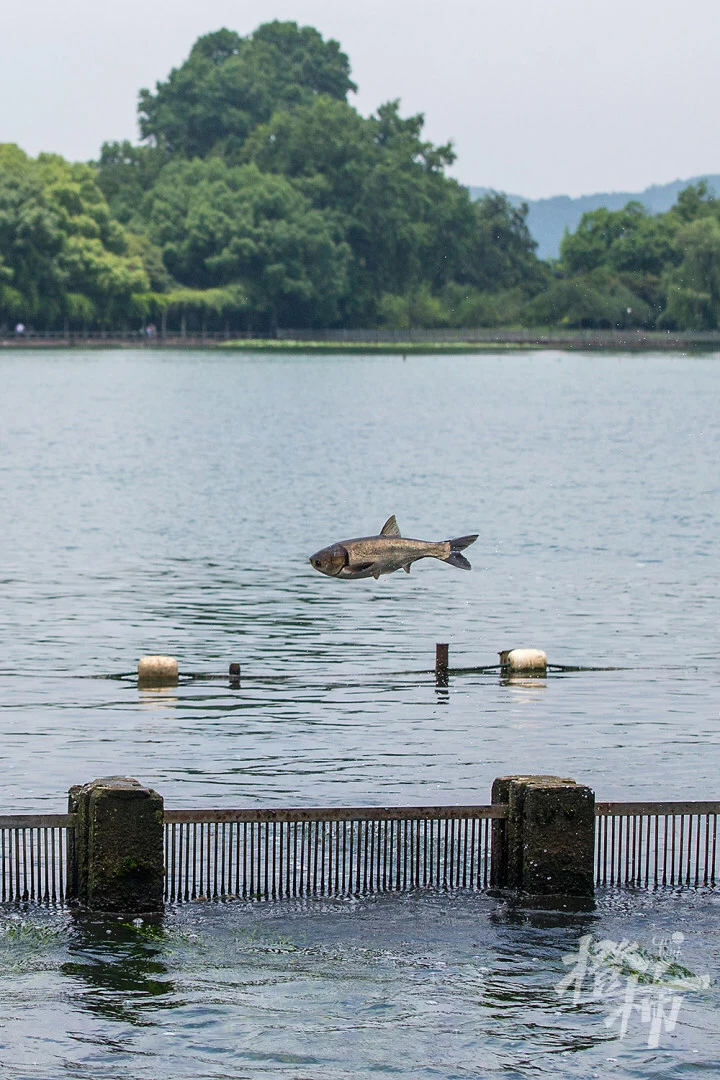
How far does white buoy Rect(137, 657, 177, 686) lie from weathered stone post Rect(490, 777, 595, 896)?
13.7 meters

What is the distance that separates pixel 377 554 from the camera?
1563 centimetres

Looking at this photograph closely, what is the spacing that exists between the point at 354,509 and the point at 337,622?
90.0 feet

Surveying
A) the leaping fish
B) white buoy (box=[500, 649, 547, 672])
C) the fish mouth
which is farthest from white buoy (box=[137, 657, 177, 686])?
the fish mouth

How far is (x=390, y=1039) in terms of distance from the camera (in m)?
14.4

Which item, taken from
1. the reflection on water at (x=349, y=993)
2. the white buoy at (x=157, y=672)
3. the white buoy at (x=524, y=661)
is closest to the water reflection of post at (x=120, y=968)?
the reflection on water at (x=349, y=993)

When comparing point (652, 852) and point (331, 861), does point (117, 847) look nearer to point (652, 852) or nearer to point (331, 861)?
point (331, 861)

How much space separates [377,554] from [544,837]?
305 cm

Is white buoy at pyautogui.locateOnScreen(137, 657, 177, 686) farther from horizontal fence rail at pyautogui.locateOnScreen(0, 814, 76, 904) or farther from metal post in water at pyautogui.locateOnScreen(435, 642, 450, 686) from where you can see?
horizontal fence rail at pyautogui.locateOnScreen(0, 814, 76, 904)

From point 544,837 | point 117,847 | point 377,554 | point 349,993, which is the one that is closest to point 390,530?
point 377,554

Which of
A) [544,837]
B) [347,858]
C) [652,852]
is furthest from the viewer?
[652,852]

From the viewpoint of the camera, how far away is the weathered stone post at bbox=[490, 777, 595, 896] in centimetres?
1636

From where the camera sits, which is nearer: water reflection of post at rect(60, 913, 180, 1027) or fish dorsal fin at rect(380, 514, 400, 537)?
water reflection of post at rect(60, 913, 180, 1027)

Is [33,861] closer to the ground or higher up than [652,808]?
closer to the ground

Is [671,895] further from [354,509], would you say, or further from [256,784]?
[354,509]
